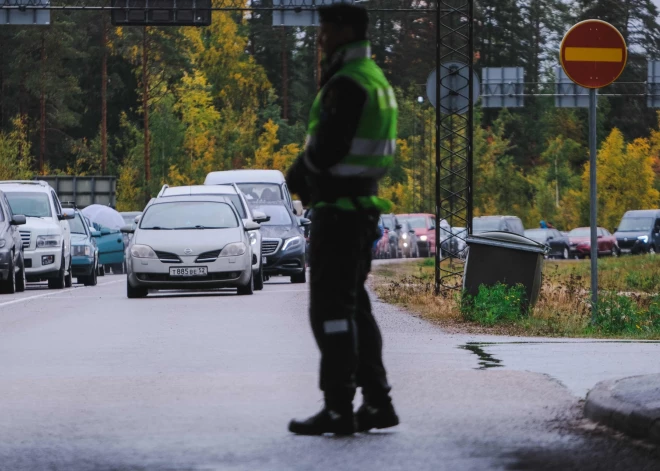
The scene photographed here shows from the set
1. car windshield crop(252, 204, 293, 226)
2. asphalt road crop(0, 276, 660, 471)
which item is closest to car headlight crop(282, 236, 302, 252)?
car windshield crop(252, 204, 293, 226)

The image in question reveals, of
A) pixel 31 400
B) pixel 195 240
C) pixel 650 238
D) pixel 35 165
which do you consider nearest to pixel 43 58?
pixel 35 165

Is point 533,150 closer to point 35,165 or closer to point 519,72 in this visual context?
point 35,165

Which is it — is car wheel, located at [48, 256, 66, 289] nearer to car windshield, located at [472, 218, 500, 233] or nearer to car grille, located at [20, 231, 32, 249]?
car grille, located at [20, 231, 32, 249]

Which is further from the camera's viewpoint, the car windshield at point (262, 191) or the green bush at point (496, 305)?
the car windshield at point (262, 191)

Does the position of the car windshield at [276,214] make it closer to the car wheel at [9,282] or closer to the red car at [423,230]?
the car wheel at [9,282]

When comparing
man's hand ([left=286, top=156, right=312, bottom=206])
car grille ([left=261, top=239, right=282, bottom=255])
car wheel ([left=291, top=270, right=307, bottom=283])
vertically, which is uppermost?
man's hand ([left=286, top=156, right=312, bottom=206])

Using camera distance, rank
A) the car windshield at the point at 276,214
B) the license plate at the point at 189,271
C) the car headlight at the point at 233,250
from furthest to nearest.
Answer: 1. the car windshield at the point at 276,214
2. the car headlight at the point at 233,250
3. the license plate at the point at 189,271

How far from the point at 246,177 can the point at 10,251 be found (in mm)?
9567

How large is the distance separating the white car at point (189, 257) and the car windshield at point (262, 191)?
9.14 meters

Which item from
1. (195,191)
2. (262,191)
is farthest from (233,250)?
(262,191)

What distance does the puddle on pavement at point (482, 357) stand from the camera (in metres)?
11.2

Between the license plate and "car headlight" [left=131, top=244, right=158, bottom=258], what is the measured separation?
0.36m

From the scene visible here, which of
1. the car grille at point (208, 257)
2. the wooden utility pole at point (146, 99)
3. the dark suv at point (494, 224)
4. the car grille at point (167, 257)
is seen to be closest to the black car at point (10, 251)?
the car grille at point (167, 257)

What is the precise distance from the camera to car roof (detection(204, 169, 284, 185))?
34625 millimetres
